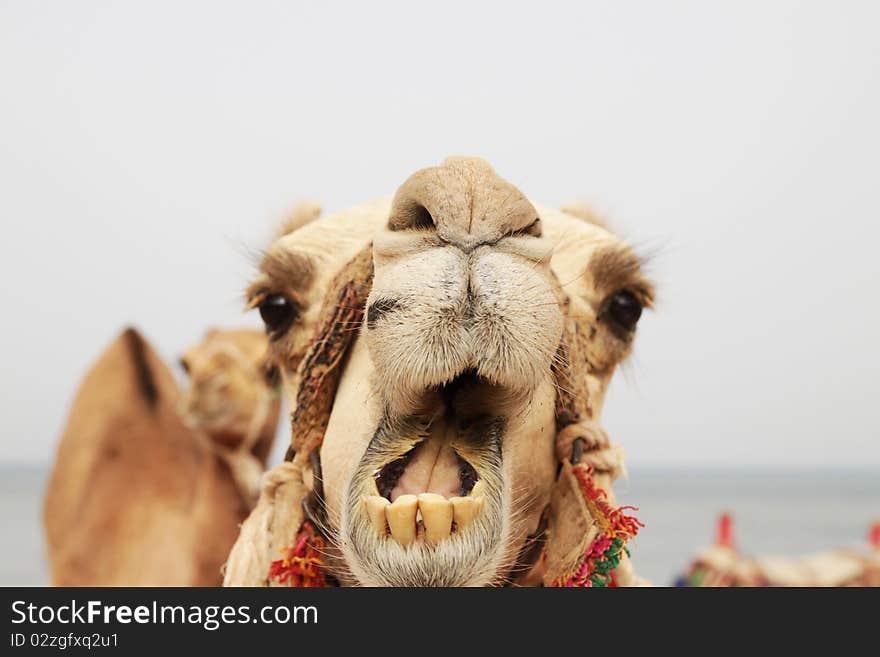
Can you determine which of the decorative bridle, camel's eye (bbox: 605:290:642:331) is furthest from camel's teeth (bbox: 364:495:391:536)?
camel's eye (bbox: 605:290:642:331)

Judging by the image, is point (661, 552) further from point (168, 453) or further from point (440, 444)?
point (440, 444)

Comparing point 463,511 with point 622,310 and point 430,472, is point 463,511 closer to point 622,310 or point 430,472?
point 430,472

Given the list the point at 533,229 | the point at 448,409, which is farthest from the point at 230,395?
the point at 533,229

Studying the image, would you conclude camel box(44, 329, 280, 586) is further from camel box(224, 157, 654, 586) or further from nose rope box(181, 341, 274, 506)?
camel box(224, 157, 654, 586)

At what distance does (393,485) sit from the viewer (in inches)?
78.5

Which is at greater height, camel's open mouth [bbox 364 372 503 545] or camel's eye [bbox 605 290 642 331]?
camel's eye [bbox 605 290 642 331]

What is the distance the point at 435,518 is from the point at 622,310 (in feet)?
3.73

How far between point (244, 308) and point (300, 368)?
1.53ft

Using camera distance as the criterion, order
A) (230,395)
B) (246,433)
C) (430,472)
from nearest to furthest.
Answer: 1. (430,472)
2. (246,433)
3. (230,395)

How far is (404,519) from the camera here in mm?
1851

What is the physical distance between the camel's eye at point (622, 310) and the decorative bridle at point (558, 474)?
253mm

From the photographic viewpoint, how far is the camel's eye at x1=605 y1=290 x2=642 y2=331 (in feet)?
8.97

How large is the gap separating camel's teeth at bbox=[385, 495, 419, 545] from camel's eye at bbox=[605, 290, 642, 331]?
109 centimetres
